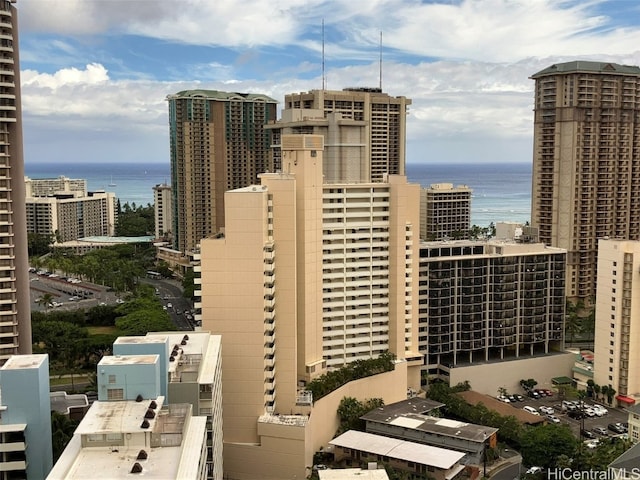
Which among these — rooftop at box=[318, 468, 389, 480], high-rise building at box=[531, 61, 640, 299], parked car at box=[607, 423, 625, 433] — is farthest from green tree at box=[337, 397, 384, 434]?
high-rise building at box=[531, 61, 640, 299]

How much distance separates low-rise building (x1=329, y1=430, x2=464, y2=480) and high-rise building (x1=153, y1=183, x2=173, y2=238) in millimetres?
65119

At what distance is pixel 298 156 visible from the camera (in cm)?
2938

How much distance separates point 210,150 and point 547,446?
4937 centimetres

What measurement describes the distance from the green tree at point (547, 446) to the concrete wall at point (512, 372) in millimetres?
10191

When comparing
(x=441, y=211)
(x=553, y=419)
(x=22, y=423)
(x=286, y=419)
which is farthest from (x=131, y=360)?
(x=441, y=211)

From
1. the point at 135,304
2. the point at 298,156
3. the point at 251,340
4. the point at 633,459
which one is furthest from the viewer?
the point at 135,304

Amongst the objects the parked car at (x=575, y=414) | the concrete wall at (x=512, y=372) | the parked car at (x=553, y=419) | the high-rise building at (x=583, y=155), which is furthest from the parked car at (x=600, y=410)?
the high-rise building at (x=583, y=155)

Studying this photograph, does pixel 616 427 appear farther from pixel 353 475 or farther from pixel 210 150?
pixel 210 150

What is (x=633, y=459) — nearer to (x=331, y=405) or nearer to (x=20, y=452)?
(x=331, y=405)

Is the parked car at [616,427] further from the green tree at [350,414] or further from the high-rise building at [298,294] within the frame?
the green tree at [350,414]

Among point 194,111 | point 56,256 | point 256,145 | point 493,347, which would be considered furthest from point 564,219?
point 56,256

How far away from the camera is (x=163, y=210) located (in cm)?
9062

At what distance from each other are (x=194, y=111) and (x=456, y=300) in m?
39.1

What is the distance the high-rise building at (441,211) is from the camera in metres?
70.2
